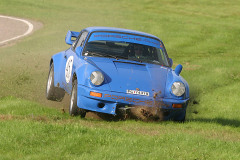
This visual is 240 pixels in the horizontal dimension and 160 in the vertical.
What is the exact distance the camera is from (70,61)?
904 centimetres

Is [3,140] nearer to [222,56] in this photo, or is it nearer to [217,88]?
[217,88]

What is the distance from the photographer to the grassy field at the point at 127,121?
19.2ft

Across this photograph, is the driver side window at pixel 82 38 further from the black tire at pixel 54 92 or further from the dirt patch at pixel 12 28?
the dirt patch at pixel 12 28

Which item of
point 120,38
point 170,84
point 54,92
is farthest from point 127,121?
point 54,92

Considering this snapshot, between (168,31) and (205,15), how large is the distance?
1095cm

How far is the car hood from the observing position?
7.91 m

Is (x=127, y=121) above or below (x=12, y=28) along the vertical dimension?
above

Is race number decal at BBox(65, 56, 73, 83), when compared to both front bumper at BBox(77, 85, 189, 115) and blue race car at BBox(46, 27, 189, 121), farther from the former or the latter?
front bumper at BBox(77, 85, 189, 115)

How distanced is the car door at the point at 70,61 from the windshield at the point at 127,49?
0.65 ft

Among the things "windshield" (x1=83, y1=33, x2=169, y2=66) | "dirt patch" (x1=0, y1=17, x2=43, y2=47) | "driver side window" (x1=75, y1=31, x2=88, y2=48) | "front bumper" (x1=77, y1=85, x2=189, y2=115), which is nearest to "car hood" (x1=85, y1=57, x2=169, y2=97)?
"front bumper" (x1=77, y1=85, x2=189, y2=115)

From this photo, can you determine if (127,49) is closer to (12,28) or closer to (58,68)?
(58,68)

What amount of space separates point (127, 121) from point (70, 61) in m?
1.80

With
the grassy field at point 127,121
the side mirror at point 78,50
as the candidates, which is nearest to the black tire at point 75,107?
the grassy field at point 127,121

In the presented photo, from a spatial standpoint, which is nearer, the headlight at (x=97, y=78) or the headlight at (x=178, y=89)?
the headlight at (x=97, y=78)
